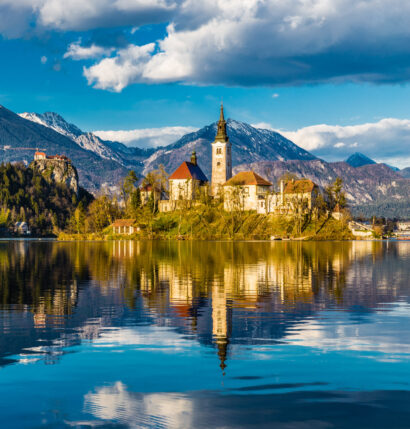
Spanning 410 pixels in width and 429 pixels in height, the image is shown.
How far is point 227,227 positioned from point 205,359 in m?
161

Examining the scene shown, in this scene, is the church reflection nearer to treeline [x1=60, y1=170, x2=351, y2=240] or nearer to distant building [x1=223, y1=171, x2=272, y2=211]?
treeline [x1=60, y1=170, x2=351, y2=240]

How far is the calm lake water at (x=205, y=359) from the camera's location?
12.5 metres

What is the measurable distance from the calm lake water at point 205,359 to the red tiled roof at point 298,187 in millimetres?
146364

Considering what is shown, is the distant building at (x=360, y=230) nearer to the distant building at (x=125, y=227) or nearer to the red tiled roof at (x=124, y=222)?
the distant building at (x=125, y=227)

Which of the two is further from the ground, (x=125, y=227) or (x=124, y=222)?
(x=124, y=222)

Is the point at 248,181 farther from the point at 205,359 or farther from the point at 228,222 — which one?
the point at 205,359

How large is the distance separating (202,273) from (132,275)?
618 centimetres

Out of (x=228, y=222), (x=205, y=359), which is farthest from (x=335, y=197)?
(x=205, y=359)

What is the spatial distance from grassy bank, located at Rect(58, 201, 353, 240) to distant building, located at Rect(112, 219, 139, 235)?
6.62ft

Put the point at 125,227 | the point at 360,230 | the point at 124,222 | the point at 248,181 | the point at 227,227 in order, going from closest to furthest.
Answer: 1. the point at 360,230
2. the point at 227,227
3. the point at 125,227
4. the point at 124,222
5. the point at 248,181

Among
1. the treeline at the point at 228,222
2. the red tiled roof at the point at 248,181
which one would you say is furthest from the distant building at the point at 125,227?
the red tiled roof at the point at 248,181

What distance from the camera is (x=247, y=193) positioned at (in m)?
193

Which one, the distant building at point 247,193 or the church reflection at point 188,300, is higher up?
the distant building at point 247,193

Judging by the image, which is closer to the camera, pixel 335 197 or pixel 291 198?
pixel 291 198
